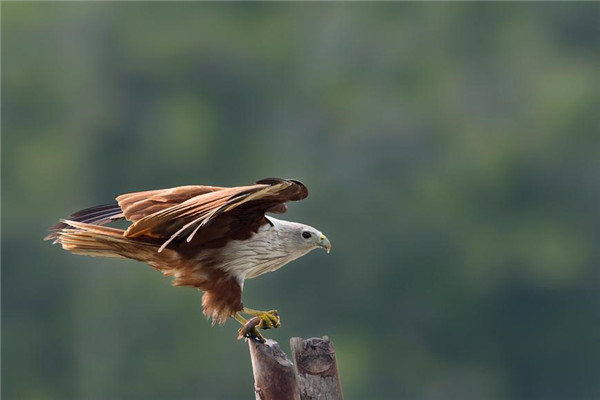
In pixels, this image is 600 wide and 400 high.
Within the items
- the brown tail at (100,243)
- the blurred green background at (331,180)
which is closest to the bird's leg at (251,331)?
the brown tail at (100,243)

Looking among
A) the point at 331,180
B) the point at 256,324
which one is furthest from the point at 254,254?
the point at 331,180

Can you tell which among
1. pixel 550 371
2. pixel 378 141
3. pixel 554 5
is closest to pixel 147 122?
pixel 378 141

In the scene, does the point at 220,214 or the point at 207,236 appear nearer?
the point at 220,214

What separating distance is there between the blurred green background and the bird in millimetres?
15765

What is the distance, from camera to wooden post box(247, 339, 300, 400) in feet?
23.6

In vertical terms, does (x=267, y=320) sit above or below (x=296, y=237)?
below

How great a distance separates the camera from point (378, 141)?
31.8 m

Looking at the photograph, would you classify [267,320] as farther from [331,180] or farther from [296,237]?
[331,180]

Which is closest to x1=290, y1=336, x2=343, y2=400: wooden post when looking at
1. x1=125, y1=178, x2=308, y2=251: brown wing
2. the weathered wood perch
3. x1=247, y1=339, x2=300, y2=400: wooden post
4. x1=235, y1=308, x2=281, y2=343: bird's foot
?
the weathered wood perch

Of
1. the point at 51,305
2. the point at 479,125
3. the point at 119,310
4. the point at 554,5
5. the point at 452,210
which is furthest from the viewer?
the point at 554,5

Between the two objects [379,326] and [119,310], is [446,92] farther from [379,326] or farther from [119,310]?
[119,310]

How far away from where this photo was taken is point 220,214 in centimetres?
757

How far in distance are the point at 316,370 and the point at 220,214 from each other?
931mm

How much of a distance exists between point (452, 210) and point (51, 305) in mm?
9517
